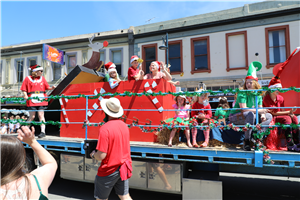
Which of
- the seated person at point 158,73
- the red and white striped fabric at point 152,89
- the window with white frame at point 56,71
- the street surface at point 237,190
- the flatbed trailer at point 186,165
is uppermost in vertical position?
the window with white frame at point 56,71

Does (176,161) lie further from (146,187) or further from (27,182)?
(27,182)

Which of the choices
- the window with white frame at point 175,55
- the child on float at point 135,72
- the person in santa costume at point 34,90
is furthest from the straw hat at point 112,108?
the window with white frame at point 175,55

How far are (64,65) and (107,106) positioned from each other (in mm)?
14342

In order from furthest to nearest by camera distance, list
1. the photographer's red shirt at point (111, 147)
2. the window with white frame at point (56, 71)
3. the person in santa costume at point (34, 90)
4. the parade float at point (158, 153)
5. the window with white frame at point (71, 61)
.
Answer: the window with white frame at point (56, 71) → the window with white frame at point (71, 61) → the person in santa costume at point (34, 90) → the parade float at point (158, 153) → the photographer's red shirt at point (111, 147)

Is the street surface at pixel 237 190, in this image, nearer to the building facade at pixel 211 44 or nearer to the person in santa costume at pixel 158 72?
the person in santa costume at pixel 158 72

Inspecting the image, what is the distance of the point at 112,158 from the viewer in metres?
2.82

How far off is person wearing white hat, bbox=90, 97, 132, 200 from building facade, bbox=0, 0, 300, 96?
7.22 metres

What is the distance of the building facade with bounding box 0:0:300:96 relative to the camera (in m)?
11.4

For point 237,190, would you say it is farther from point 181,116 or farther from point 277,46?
point 277,46

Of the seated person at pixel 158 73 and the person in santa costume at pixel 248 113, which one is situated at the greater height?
the seated person at pixel 158 73

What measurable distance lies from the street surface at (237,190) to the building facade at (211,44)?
5.45 m

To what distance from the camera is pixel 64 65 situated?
15.8 metres

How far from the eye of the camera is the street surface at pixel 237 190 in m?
4.67

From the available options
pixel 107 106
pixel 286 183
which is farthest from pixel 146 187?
pixel 286 183
